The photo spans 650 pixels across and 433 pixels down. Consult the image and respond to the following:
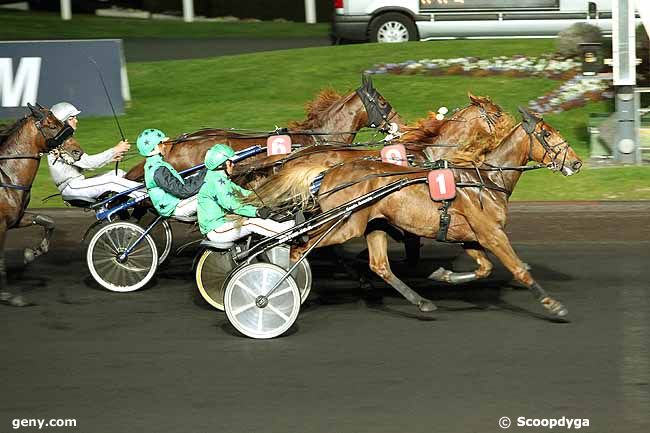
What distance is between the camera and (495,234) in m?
8.53

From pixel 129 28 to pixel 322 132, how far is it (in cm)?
1506

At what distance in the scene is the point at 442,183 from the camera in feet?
27.6

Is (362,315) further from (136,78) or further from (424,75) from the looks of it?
(136,78)

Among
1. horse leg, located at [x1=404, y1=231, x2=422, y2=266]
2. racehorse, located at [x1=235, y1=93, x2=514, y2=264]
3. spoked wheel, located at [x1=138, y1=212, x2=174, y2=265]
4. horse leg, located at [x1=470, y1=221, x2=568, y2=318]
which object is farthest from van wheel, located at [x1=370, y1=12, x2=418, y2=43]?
horse leg, located at [x1=470, y1=221, x2=568, y2=318]

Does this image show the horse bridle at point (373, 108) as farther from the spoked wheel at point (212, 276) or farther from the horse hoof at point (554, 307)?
the horse hoof at point (554, 307)

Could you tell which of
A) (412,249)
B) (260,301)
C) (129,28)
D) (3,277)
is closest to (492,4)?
(129,28)

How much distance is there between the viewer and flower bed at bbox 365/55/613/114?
15773 millimetres

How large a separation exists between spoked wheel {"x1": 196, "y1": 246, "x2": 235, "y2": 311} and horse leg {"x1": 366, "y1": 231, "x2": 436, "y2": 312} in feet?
3.81

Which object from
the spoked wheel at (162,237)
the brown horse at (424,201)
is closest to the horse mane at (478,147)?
the brown horse at (424,201)

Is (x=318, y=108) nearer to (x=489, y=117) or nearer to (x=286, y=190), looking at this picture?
(x=489, y=117)

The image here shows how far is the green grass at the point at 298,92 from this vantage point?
1349 cm

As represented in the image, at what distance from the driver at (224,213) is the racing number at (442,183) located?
1107mm

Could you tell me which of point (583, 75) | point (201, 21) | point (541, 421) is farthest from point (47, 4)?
point (541, 421)

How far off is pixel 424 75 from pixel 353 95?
6.79m
